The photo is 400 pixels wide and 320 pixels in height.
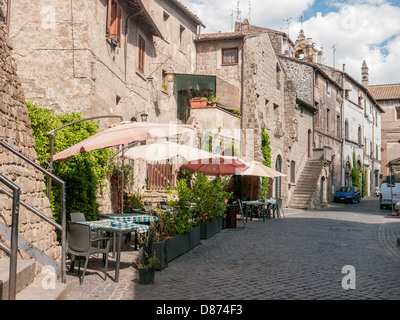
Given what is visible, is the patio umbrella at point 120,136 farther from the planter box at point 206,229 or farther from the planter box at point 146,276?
the planter box at point 206,229

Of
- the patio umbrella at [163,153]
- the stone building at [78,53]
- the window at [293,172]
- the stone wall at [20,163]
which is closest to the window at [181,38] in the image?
the stone building at [78,53]

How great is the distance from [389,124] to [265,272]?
53.7 meters

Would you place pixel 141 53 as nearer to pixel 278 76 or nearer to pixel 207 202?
pixel 207 202

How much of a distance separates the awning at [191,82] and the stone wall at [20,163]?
13.6 m

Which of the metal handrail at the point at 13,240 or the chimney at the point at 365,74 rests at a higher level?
the chimney at the point at 365,74

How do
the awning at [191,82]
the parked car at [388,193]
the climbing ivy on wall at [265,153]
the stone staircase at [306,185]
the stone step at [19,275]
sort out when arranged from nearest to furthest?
the stone step at [19,275]
the awning at [191,82]
the climbing ivy on wall at [265,153]
the parked car at [388,193]
the stone staircase at [306,185]

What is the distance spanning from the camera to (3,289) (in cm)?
390

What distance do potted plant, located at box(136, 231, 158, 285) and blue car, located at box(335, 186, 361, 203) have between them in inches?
1150

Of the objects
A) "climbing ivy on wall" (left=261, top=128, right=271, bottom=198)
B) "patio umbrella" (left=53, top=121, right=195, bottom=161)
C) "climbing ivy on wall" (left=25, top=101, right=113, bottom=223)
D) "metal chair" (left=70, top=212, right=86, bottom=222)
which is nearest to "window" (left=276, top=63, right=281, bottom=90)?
"climbing ivy on wall" (left=261, top=128, right=271, bottom=198)

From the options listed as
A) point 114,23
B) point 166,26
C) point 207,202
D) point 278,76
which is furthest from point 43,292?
point 278,76

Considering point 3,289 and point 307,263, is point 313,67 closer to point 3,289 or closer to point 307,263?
point 307,263

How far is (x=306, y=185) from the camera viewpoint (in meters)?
28.8

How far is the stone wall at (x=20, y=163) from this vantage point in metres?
6.23
